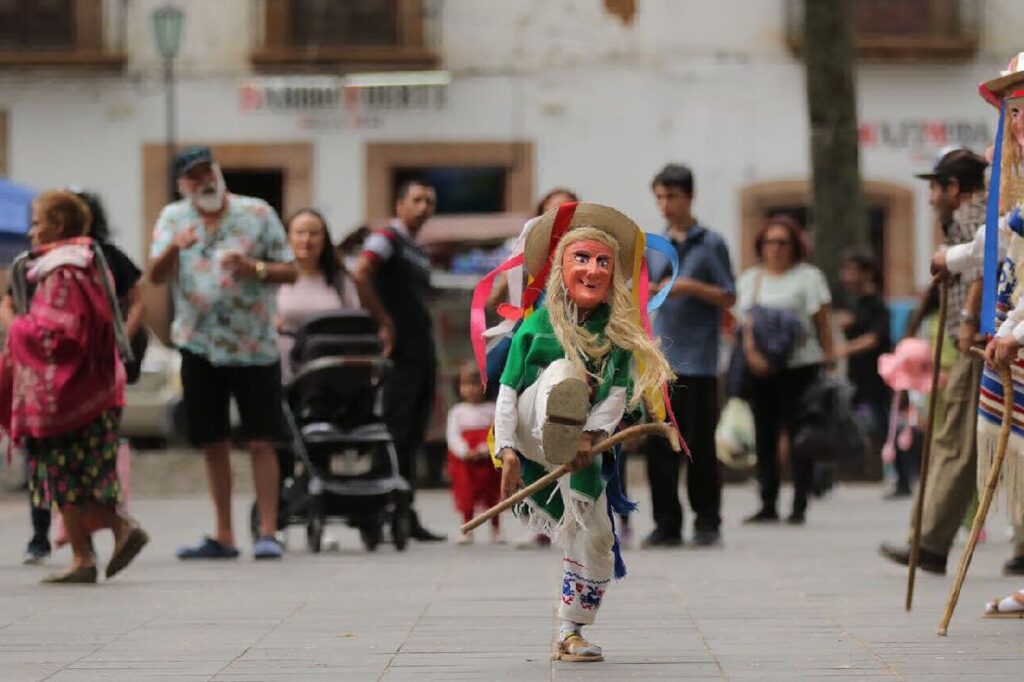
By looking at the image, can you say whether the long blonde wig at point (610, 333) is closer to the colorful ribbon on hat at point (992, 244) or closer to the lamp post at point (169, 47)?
the colorful ribbon on hat at point (992, 244)

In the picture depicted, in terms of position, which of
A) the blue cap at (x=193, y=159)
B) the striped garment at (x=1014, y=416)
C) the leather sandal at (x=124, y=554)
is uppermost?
the blue cap at (x=193, y=159)

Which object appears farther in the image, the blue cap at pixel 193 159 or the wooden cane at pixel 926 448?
the blue cap at pixel 193 159

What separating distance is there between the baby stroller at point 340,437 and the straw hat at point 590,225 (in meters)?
4.22

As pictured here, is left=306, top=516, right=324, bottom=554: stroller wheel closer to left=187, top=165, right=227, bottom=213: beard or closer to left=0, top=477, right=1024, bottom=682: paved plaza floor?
left=0, top=477, right=1024, bottom=682: paved plaza floor

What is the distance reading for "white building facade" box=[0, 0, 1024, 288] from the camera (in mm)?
30031

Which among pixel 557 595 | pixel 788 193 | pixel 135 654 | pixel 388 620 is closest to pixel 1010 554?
pixel 557 595

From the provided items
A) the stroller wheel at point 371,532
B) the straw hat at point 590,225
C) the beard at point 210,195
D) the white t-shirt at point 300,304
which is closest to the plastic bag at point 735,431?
the white t-shirt at point 300,304

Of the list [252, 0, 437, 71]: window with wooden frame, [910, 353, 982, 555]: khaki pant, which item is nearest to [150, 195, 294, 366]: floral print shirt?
[910, 353, 982, 555]: khaki pant

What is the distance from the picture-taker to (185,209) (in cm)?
1191

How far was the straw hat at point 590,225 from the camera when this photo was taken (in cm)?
780

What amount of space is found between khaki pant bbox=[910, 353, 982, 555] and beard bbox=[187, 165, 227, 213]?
145 inches

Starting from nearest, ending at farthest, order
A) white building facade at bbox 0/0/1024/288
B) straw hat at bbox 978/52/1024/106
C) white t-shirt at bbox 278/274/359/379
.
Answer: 1. straw hat at bbox 978/52/1024/106
2. white t-shirt at bbox 278/274/359/379
3. white building facade at bbox 0/0/1024/288

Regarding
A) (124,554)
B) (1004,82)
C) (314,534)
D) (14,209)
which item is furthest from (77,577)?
(14,209)

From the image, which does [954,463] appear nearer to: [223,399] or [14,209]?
[223,399]
